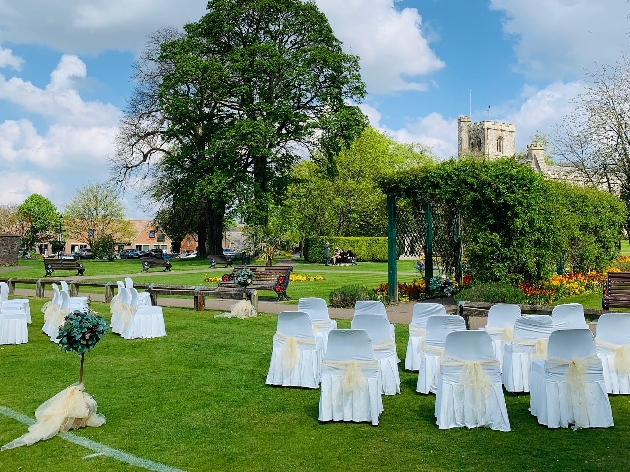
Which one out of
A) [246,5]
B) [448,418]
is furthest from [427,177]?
[246,5]

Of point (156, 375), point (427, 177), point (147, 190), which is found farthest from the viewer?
point (147, 190)

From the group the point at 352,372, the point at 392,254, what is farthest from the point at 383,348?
the point at 392,254

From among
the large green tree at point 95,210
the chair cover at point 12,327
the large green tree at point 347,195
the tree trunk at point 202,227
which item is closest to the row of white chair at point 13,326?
the chair cover at point 12,327

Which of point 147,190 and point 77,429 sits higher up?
point 147,190

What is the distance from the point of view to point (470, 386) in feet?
22.8

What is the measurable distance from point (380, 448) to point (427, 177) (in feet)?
40.3

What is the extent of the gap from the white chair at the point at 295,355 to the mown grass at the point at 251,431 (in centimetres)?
17

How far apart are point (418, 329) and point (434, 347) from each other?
1.20 metres

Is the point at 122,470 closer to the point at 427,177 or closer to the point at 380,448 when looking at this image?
the point at 380,448

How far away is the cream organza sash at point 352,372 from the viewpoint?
23.3 feet

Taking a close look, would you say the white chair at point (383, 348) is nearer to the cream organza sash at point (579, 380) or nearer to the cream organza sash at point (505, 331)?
the cream organza sash at point (505, 331)

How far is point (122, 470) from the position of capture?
573 cm

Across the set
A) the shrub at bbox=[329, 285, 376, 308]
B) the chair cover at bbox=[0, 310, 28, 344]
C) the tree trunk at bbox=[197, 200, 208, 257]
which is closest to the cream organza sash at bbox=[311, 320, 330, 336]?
the chair cover at bbox=[0, 310, 28, 344]

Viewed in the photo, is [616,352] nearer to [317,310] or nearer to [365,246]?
[317,310]
